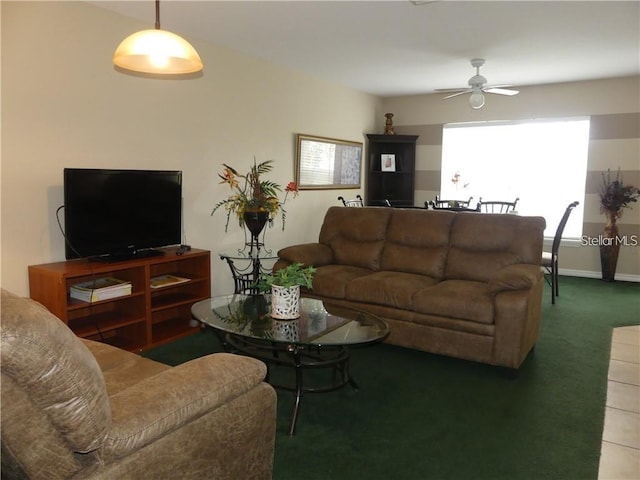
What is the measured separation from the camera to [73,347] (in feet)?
3.78

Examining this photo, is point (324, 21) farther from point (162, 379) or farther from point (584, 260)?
point (584, 260)

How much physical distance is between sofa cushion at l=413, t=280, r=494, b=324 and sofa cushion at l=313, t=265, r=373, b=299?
23.4 inches

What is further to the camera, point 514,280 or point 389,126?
point 389,126

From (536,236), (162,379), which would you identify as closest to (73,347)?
(162,379)

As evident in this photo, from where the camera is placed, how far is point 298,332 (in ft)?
8.27

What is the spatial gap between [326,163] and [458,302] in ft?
11.1

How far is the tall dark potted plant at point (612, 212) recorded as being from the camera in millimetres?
5785

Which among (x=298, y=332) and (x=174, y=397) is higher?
(x=174, y=397)

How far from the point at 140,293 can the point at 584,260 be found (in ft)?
18.2

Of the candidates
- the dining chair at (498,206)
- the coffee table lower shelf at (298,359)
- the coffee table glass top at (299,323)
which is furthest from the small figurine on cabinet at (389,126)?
the coffee table lower shelf at (298,359)

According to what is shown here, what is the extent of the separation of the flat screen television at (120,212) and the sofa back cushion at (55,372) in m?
2.13

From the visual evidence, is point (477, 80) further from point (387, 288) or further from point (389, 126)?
point (387, 288)

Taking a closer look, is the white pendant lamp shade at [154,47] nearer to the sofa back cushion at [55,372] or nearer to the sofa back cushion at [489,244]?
the sofa back cushion at [55,372]

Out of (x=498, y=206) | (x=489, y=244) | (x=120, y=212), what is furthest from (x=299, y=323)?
(x=498, y=206)
